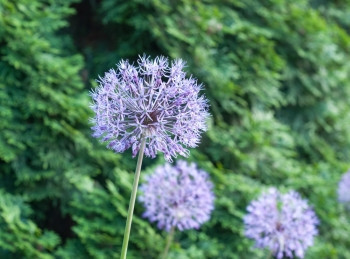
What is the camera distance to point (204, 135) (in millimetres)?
3646

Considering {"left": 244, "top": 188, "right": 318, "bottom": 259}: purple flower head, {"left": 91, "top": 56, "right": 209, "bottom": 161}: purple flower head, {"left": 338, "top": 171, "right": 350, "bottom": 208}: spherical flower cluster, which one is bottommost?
{"left": 91, "top": 56, "right": 209, "bottom": 161}: purple flower head

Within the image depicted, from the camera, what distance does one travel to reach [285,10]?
409 cm

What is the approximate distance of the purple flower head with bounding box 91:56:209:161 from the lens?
1391 millimetres

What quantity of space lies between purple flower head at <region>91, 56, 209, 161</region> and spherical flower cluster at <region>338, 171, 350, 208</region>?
83.2 inches

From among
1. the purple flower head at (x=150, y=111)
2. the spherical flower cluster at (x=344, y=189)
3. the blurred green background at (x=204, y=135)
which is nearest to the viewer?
the purple flower head at (x=150, y=111)

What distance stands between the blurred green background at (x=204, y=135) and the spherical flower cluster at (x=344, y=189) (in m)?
0.24

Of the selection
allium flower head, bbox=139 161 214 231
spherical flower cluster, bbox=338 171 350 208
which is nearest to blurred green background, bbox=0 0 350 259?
spherical flower cluster, bbox=338 171 350 208

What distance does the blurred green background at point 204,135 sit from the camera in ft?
9.98

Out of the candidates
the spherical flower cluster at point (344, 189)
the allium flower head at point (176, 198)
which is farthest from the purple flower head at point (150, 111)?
the spherical flower cluster at point (344, 189)

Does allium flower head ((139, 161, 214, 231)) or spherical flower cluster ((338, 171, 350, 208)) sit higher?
spherical flower cluster ((338, 171, 350, 208))

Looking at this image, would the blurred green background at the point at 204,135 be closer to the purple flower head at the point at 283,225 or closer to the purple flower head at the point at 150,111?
the purple flower head at the point at 283,225

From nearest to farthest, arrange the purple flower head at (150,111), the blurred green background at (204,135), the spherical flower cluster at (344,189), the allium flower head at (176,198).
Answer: the purple flower head at (150,111), the allium flower head at (176,198), the blurred green background at (204,135), the spherical flower cluster at (344,189)

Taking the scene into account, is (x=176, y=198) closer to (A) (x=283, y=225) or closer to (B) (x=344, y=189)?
(A) (x=283, y=225)

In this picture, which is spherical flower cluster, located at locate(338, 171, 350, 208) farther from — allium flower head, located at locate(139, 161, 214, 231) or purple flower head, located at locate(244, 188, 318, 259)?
allium flower head, located at locate(139, 161, 214, 231)
